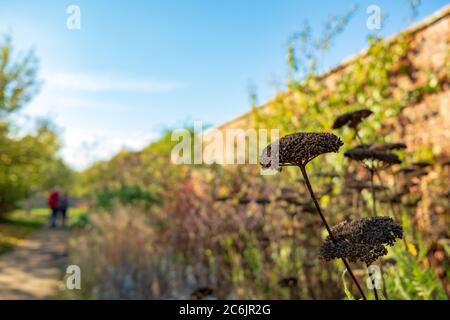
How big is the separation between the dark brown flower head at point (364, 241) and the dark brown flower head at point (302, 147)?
11.0 inches

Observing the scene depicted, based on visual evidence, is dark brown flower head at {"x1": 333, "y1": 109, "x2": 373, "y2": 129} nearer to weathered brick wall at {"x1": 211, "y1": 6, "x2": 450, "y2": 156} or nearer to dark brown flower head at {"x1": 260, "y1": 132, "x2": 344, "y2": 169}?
dark brown flower head at {"x1": 260, "y1": 132, "x2": 344, "y2": 169}

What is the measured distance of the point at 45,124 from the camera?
1323 centimetres

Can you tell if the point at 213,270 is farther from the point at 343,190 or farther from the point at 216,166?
the point at 216,166

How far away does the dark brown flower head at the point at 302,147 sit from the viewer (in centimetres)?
133

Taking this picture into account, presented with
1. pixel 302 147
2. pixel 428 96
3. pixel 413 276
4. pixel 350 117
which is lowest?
pixel 413 276

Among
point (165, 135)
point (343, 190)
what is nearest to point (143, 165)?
point (165, 135)

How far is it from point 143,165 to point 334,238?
1132 cm

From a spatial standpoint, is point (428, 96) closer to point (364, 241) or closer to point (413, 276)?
point (413, 276)

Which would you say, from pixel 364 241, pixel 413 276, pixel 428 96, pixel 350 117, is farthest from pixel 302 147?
pixel 428 96

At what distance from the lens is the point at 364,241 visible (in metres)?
1.34

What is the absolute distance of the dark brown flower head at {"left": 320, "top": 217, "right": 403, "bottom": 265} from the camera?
131cm

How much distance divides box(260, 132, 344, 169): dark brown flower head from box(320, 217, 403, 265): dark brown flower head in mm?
279

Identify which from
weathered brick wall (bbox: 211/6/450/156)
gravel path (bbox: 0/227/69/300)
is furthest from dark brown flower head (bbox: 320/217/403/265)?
gravel path (bbox: 0/227/69/300)

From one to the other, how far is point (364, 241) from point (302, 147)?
36cm
